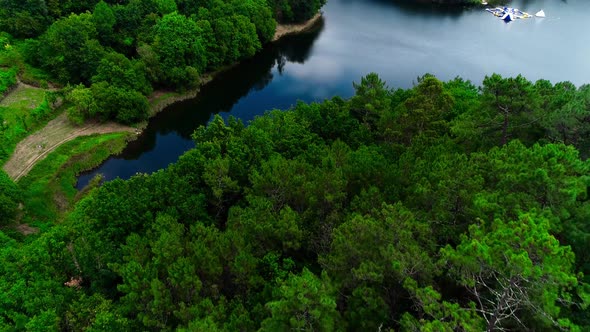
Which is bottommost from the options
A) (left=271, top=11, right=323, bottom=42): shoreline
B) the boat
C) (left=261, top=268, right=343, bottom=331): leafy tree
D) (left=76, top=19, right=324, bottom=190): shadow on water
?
(left=76, top=19, right=324, bottom=190): shadow on water

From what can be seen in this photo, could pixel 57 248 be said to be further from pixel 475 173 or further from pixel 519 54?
pixel 519 54

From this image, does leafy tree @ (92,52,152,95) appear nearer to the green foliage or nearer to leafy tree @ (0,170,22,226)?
the green foliage

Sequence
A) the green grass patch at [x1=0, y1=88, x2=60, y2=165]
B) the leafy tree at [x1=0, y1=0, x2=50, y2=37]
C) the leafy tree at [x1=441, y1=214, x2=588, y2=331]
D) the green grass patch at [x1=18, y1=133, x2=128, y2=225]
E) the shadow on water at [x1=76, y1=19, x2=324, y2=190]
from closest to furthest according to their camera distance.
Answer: the leafy tree at [x1=441, y1=214, x2=588, y2=331] < the green grass patch at [x1=18, y1=133, x2=128, y2=225] < the green grass patch at [x1=0, y1=88, x2=60, y2=165] < the shadow on water at [x1=76, y1=19, x2=324, y2=190] < the leafy tree at [x1=0, y1=0, x2=50, y2=37]

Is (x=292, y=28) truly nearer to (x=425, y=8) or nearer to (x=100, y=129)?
(x=425, y=8)

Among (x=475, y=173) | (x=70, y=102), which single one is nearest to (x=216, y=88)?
(x=70, y=102)

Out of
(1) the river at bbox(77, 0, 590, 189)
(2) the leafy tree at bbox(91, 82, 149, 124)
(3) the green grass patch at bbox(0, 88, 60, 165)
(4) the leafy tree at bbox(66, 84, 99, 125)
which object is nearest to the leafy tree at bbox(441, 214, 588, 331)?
(1) the river at bbox(77, 0, 590, 189)

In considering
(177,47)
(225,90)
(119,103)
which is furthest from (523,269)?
(225,90)

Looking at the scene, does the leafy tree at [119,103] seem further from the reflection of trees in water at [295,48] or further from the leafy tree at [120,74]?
the reflection of trees in water at [295,48]

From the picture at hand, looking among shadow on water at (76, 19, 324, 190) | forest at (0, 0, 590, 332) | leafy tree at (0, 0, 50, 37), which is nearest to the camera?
forest at (0, 0, 590, 332)
